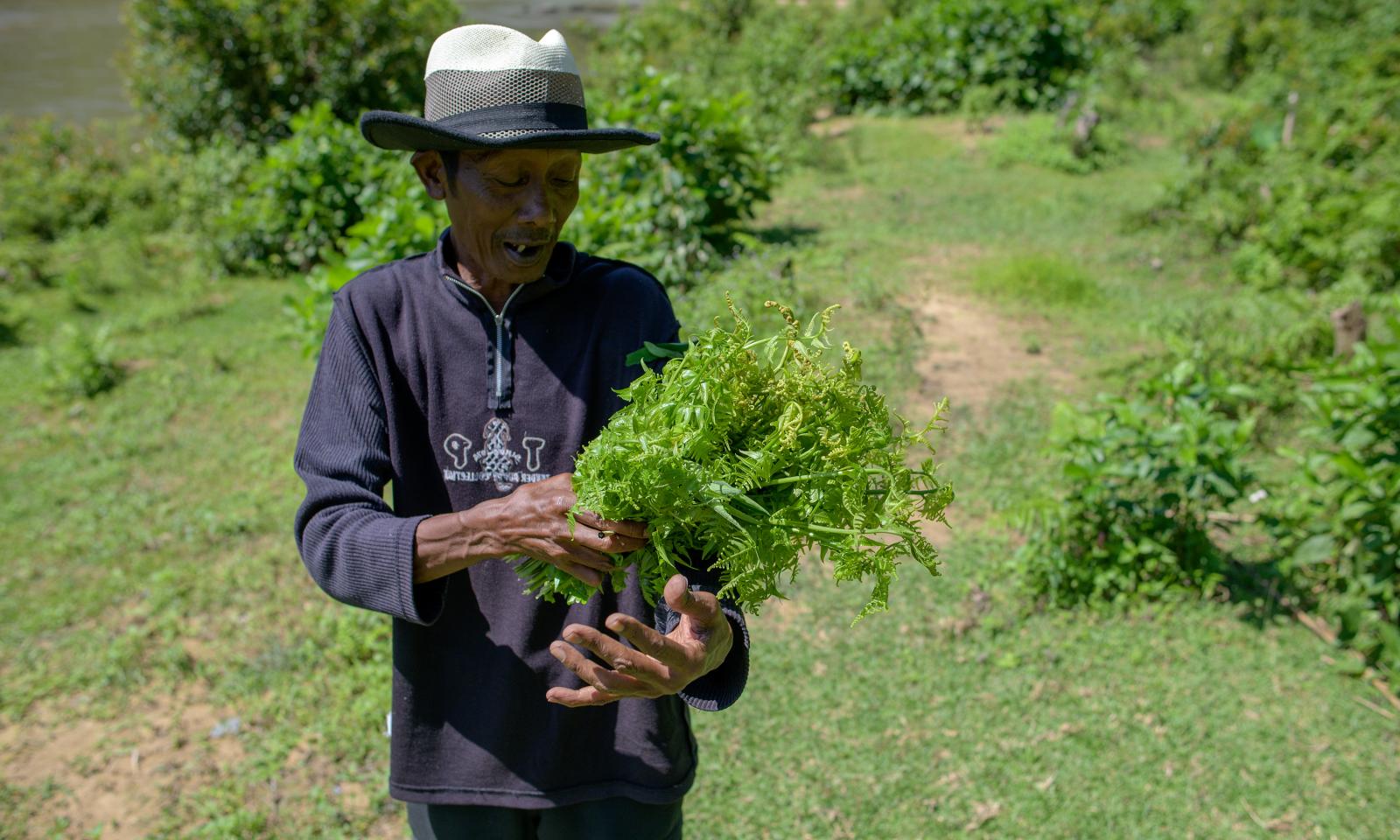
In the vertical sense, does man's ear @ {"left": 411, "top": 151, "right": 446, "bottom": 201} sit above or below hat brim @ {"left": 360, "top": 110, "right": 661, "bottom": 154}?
below

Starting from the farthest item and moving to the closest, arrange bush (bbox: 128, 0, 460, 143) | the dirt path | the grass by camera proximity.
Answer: bush (bbox: 128, 0, 460, 143), the dirt path, the grass

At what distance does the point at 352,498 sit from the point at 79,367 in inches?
250

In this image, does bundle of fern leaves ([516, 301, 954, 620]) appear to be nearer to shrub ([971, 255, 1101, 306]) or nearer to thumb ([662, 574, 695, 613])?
thumb ([662, 574, 695, 613])

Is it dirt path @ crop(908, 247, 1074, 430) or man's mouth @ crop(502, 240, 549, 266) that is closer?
man's mouth @ crop(502, 240, 549, 266)

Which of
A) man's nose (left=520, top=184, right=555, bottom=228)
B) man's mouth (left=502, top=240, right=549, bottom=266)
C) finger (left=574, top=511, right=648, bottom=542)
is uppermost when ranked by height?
man's nose (left=520, top=184, right=555, bottom=228)

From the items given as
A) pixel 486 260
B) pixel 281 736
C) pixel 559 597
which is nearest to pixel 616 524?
pixel 559 597

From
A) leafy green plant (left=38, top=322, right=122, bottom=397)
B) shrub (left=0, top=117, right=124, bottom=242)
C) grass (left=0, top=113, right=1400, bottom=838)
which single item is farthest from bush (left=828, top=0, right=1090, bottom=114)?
leafy green plant (left=38, top=322, right=122, bottom=397)

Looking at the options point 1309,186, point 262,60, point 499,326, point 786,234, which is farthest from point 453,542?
point 262,60

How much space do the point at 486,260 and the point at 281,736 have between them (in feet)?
8.94

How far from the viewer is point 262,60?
33.4 feet

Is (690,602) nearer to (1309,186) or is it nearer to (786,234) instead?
(786,234)

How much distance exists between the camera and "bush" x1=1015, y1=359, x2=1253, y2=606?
4074mm

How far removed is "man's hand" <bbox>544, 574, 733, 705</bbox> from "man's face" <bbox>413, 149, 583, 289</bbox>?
2.26 ft

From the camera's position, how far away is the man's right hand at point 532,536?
1.54 metres
